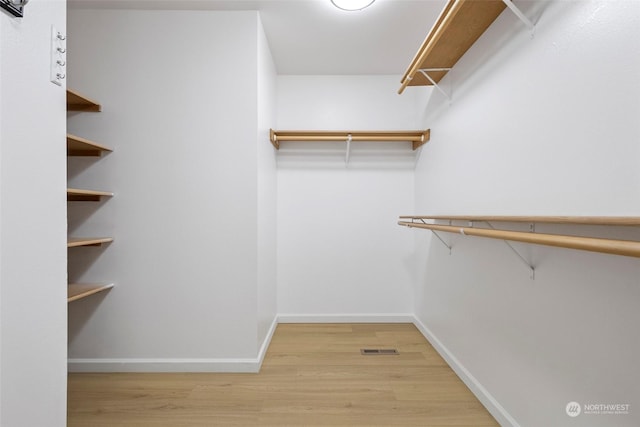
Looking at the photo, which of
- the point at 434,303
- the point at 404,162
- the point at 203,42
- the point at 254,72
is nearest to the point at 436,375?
the point at 434,303

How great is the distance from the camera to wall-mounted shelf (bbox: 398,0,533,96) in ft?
5.04

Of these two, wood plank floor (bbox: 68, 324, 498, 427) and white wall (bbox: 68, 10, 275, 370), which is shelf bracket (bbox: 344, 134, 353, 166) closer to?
white wall (bbox: 68, 10, 275, 370)

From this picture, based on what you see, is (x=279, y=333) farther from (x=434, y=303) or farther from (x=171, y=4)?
(x=171, y=4)

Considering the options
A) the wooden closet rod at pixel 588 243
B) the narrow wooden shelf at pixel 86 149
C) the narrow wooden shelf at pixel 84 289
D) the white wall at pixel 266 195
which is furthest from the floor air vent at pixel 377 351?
the narrow wooden shelf at pixel 86 149

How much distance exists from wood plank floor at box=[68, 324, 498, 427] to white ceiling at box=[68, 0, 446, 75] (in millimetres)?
2478

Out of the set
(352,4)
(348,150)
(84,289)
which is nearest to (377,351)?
(348,150)

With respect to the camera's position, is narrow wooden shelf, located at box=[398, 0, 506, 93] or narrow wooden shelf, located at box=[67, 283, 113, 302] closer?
narrow wooden shelf, located at box=[398, 0, 506, 93]

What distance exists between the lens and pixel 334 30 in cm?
248

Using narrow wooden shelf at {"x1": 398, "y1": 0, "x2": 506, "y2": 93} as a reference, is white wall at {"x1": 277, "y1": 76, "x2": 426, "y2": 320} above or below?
below

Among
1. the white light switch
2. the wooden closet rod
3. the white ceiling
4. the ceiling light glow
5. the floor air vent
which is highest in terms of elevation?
the white ceiling

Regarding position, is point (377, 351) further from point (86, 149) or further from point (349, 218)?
point (86, 149)

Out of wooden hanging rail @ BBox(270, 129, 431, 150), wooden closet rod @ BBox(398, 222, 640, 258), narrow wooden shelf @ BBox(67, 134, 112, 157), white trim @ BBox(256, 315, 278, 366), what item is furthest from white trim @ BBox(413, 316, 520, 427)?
narrow wooden shelf @ BBox(67, 134, 112, 157)

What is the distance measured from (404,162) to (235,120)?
1.77m

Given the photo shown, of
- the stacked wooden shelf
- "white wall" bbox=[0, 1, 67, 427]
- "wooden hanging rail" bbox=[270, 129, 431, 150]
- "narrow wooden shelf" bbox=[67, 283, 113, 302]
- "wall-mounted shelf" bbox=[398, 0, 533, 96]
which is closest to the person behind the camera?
"white wall" bbox=[0, 1, 67, 427]
